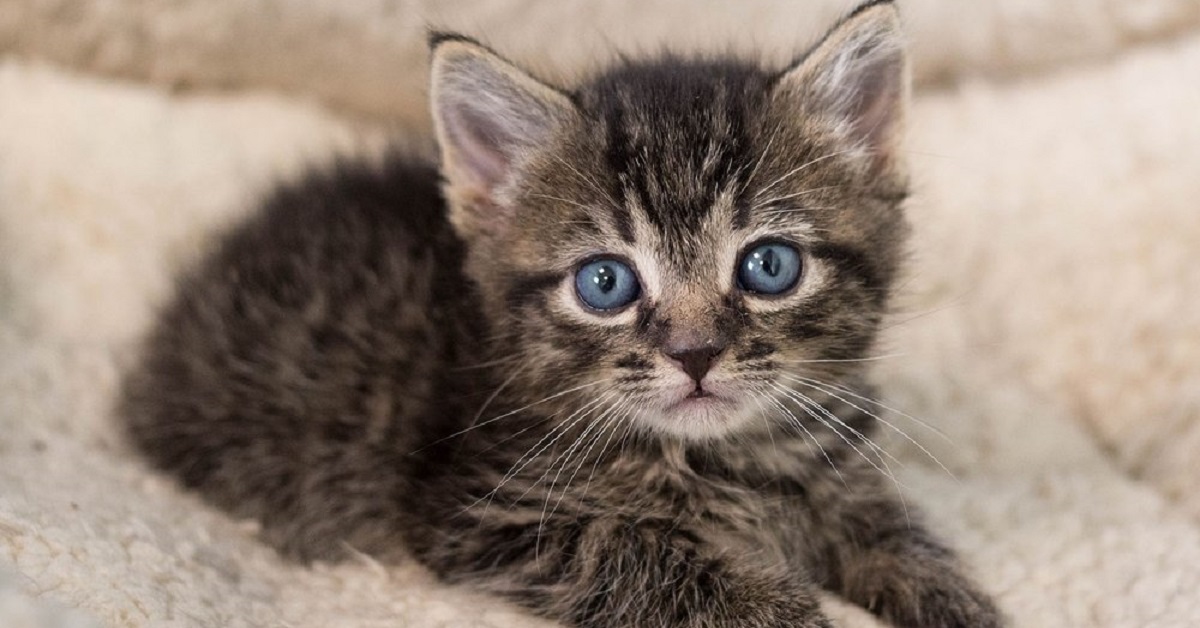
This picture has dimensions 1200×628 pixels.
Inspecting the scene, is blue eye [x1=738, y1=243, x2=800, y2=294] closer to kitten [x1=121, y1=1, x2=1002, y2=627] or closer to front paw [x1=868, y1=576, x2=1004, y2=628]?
kitten [x1=121, y1=1, x2=1002, y2=627]

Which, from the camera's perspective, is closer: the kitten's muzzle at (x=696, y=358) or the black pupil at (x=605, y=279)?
the kitten's muzzle at (x=696, y=358)

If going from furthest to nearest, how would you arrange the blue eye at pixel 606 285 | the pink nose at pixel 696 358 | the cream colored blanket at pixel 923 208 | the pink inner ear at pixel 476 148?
1. the cream colored blanket at pixel 923 208
2. the pink inner ear at pixel 476 148
3. the blue eye at pixel 606 285
4. the pink nose at pixel 696 358

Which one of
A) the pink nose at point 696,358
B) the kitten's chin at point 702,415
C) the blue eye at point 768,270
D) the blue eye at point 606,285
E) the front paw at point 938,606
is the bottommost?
the front paw at point 938,606

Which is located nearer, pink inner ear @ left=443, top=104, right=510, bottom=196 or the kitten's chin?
the kitten's chin

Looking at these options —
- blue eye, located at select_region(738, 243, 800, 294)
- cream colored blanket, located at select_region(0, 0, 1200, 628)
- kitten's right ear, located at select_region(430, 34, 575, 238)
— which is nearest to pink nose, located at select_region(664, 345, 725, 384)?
blue eye, located at select_region(738, 243, 800, 294)

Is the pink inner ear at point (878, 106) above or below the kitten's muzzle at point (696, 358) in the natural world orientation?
above

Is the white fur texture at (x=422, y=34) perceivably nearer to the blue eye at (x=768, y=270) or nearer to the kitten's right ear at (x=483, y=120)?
the kitten's right ear at (x=483, y=120)

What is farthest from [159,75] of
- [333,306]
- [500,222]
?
[500,222]

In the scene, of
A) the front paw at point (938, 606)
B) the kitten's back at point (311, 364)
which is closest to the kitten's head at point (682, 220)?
the kitten's back at point (311, 364)
